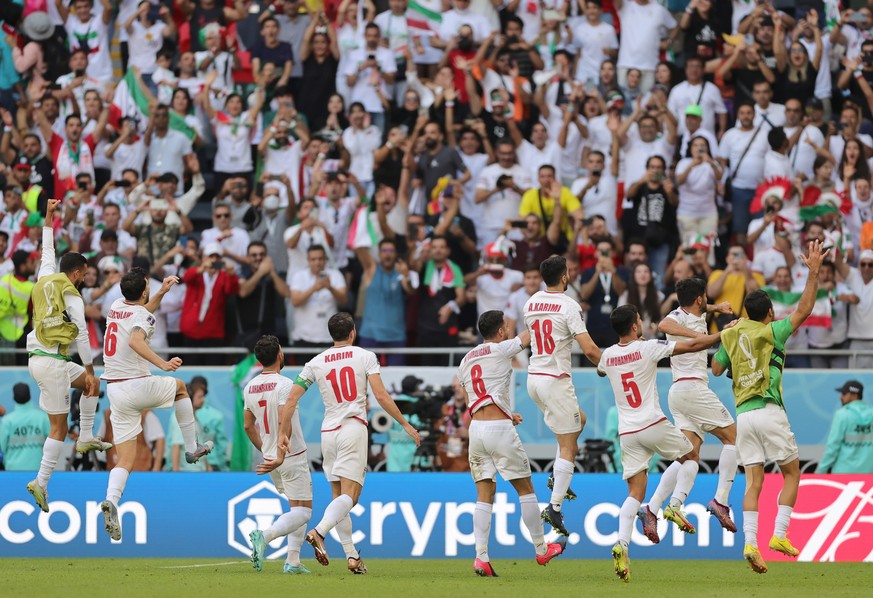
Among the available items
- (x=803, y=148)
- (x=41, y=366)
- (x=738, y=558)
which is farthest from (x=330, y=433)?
(x=803, y=148)

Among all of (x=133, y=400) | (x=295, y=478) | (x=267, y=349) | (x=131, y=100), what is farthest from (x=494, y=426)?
(x=131, y=100)

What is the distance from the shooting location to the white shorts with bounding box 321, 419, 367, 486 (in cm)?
1427

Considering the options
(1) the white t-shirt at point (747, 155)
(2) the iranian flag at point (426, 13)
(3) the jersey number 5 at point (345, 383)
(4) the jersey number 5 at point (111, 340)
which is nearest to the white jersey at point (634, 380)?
(3) the jersey number 5 at point (345, 383)

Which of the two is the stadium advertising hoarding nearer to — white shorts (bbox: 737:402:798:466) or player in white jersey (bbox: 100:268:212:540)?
player in white jersey (bbox: 100:268:212:540)

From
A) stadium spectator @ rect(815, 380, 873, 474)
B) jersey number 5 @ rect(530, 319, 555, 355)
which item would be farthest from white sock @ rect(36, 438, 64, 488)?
stadium spectator @ rect(815, 380, 873, 474)

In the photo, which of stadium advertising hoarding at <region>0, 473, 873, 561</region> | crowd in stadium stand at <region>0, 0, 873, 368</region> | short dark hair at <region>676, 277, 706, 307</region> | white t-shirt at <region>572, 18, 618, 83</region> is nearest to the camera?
short dark hair at <region>676, 277, 706, 307</region>

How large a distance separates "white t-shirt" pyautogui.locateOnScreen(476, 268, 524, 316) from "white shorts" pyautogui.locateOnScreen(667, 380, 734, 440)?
6005 millimetres

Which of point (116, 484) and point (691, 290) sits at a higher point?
point (691, 290)

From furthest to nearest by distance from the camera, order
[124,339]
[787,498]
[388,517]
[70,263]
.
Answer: [388,517] < [70,263] < [124,339] < [787,498]

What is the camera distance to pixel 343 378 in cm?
1428

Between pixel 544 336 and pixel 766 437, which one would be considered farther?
pixel 544 336

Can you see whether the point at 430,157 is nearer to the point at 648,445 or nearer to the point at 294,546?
the point at 294,546

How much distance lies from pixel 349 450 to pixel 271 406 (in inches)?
38.2

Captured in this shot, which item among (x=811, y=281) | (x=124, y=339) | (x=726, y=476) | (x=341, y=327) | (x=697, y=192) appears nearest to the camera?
(x=811, y=281)
